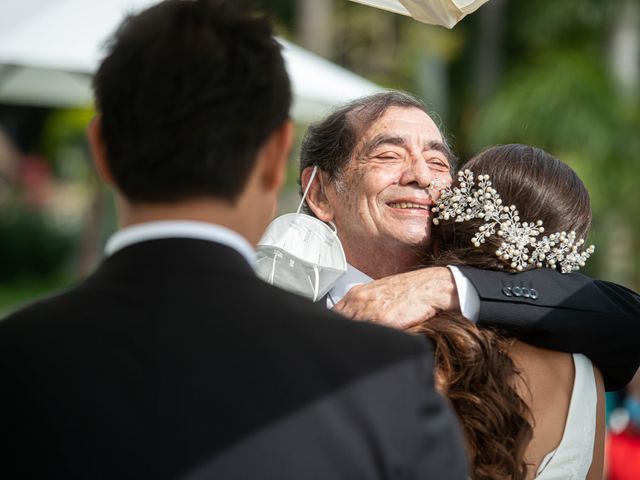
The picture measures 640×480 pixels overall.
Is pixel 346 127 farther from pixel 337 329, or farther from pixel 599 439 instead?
pixel 337 329

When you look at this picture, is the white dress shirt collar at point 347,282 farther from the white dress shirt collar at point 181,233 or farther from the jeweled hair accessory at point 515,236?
the white dress shirt collar at point 181,233

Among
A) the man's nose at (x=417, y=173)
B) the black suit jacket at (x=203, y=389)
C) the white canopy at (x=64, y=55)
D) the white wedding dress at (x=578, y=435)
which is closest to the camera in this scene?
the black suit jacket at (x=203, y=389)

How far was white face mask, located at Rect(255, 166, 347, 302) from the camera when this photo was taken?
3.01 meters

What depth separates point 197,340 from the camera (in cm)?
144

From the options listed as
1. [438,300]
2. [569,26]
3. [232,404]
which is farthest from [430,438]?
[569,26]

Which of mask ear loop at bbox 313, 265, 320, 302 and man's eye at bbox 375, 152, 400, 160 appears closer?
mask ear loop at bbox 313, 265, 320, 302

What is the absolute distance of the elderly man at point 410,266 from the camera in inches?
A: 102

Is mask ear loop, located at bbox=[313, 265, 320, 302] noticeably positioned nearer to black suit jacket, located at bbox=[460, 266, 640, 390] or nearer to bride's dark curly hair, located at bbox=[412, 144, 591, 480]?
bride's dark curly hair, located at bbox=[412, 144, 591, 480]

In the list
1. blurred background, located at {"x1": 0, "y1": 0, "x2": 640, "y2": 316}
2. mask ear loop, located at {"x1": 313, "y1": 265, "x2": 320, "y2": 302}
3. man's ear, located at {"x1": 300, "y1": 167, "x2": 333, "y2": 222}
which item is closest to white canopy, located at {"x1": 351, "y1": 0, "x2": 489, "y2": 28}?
man's ear, located at {"x1": 300, "y1": 167, "x2": 333, "y2": 222}

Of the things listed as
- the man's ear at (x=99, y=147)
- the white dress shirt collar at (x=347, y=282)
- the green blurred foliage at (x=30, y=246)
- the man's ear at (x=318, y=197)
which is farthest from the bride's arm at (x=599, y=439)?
the green blurred foliage at (x=30, y=246)

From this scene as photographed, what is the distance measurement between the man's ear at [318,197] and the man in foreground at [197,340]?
5.63ft

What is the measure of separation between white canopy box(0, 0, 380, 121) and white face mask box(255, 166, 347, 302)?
1.87 metres

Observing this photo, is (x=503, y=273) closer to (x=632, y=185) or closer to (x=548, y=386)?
(x=548, y=386)

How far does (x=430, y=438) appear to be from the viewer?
1480mm
